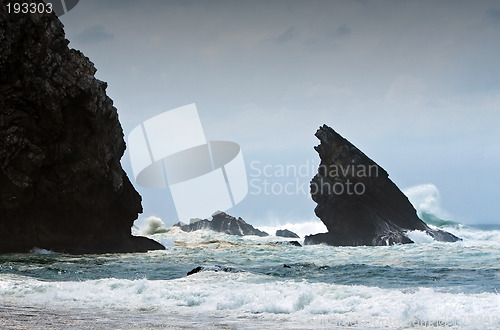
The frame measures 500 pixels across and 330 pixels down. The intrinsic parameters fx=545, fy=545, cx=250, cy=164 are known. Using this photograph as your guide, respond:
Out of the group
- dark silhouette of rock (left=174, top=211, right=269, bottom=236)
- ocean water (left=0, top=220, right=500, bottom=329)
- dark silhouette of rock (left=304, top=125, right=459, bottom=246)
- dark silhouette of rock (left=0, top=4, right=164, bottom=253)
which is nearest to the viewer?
ocean water (left=0, top=220, right=500, bottom=329)

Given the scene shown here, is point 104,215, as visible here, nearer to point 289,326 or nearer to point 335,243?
point 335,243

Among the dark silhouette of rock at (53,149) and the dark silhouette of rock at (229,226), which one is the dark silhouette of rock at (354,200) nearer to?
the dark silhouette of rock at (53,149)

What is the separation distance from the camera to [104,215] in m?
37.0

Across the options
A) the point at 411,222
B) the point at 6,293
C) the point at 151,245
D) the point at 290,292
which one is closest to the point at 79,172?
the point at 151,245

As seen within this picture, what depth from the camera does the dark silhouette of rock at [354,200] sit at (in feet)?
169

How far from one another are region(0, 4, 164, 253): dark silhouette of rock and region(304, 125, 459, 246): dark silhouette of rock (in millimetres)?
21168

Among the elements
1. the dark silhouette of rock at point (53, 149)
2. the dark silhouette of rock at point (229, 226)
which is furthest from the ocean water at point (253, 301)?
the dark silhouette of rock at point (229, 226)

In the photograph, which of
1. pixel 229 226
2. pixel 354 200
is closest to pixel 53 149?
pixel 354 200

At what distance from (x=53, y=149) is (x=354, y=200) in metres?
29.5

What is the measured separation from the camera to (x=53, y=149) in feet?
112

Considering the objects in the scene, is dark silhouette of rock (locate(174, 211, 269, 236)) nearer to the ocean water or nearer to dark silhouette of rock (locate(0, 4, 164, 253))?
dark silhouette of rock (locate(0, 4, 164, 253))

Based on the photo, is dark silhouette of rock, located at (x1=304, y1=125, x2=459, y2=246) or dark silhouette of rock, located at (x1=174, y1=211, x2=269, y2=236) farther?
dark silhouette of rock, located at (x1=174, y1=211, x2=269, y2=236)

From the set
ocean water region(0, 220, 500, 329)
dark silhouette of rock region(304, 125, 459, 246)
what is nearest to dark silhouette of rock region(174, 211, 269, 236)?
dark silhouette of rock region(304, 125, 459, 246)

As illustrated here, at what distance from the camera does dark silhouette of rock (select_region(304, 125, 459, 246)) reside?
169 feet
